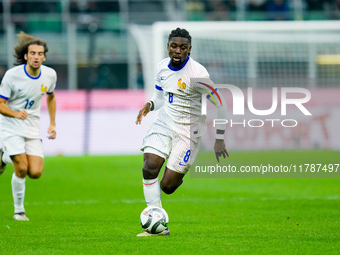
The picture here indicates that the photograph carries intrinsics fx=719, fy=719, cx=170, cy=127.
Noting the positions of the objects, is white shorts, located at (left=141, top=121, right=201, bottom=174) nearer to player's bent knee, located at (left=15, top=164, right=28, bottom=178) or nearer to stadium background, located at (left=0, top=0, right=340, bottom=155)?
player's bent knee, located at (left=15, top=164, right=28, bottom=178)

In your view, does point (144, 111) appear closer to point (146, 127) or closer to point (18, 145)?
point (18, 145)

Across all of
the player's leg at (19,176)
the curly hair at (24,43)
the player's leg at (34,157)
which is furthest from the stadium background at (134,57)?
the player's leg at (19,176)

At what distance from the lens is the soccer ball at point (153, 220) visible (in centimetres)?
753

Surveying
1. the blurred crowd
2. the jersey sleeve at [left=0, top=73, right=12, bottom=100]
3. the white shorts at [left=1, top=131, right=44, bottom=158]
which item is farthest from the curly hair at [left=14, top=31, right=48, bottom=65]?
the blurred crowd

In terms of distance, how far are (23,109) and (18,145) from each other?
51 centimetres

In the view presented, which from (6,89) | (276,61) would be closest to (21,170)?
(6,89)

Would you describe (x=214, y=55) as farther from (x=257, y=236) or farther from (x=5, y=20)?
Answer: (x=257, y=236)

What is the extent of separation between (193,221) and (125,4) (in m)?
17.0

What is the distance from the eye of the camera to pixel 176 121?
8039 mm

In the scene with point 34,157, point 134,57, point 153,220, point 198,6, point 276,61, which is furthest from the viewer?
point 198,6

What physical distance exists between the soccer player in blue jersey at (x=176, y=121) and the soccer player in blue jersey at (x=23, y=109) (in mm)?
2475

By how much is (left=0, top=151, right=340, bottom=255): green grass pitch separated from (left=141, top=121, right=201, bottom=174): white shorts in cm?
78

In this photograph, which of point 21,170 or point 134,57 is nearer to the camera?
point 21,170

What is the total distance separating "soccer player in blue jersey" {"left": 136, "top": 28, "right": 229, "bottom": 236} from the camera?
7781mm
